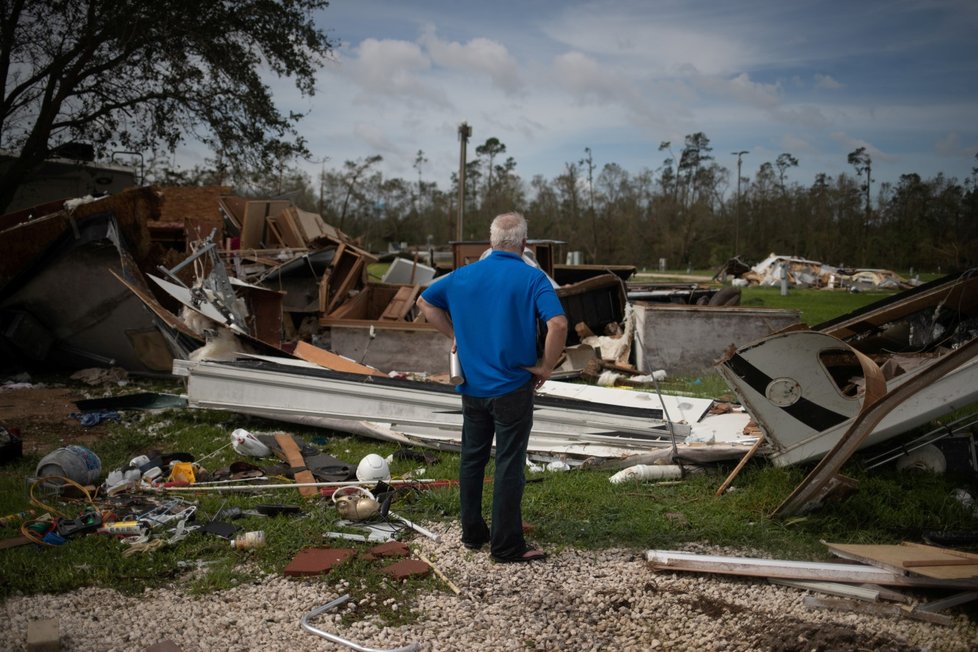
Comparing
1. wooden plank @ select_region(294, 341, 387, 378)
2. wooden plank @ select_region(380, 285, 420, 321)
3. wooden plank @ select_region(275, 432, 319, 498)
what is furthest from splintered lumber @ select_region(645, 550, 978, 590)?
wooden plank @ select_region(380, 285, 420, 321)

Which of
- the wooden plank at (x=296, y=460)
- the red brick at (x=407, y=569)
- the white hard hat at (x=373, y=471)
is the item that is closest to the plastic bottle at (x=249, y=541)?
the red brick at (x=407, y=569)

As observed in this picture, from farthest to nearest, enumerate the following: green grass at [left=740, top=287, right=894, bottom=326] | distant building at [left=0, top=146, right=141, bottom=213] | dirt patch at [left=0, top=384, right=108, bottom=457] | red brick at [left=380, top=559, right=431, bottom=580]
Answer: green grass at [left=740, top=287, right=894, bottom=326] < distant building at [left=0, top=146, right=141, bottom=213] < dirt patch at [left=0, top=384, right=108, bottom=457] < red brick at [left=380, top=559, right=431, bottom=580]

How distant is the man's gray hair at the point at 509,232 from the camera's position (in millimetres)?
3715

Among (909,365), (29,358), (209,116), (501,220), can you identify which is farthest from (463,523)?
(209,116)

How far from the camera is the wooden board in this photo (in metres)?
3.27

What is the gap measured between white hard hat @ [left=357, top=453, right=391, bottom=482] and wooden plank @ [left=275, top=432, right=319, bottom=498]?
328 millimetres

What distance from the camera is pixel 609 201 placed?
151ft

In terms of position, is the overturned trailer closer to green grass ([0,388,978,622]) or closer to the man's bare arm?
green grass ([0,388,978,622])

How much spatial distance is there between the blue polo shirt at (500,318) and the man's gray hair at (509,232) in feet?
0.18

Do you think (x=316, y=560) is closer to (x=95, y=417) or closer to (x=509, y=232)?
(x=509, y=232)

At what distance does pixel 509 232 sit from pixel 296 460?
288cm

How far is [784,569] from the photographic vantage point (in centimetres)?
350

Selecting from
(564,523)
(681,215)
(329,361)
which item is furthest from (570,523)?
(681,215)

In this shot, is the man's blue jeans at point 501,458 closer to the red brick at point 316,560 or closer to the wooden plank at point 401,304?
the red brick at point 316,560
